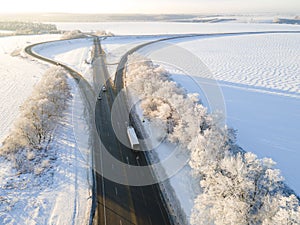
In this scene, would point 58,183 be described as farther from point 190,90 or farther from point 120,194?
point 190,90

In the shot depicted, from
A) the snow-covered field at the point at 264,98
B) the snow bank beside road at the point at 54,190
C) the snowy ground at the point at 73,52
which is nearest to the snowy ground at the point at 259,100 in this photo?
the snow-covered field at the point at 264,98

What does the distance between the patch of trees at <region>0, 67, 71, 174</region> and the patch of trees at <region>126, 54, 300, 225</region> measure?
1894 cm

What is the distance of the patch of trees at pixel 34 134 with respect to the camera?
37812 mm

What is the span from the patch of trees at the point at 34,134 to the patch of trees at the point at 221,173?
1894 centimetres

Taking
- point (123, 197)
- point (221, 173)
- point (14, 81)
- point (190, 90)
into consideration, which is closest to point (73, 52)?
point (14, 81)

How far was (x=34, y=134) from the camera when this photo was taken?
41750 millimetres

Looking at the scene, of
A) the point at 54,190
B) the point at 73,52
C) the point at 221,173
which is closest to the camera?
the point at 221,173

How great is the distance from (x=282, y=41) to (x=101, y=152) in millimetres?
134317

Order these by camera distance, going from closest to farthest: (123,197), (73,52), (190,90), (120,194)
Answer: (123,197) < (120,194) < (190,90) < (73,52)

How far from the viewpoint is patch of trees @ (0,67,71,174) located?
37.8 meters

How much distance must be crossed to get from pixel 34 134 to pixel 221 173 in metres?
32.0

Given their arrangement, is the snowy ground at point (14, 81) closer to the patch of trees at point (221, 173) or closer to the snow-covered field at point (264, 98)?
the patch of trees at point (221, 173)

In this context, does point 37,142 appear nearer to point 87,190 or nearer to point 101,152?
point 101,152

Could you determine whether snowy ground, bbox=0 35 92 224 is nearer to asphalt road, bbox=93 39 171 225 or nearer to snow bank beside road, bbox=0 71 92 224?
snow bank beside road, bbox=0 71 92 224
